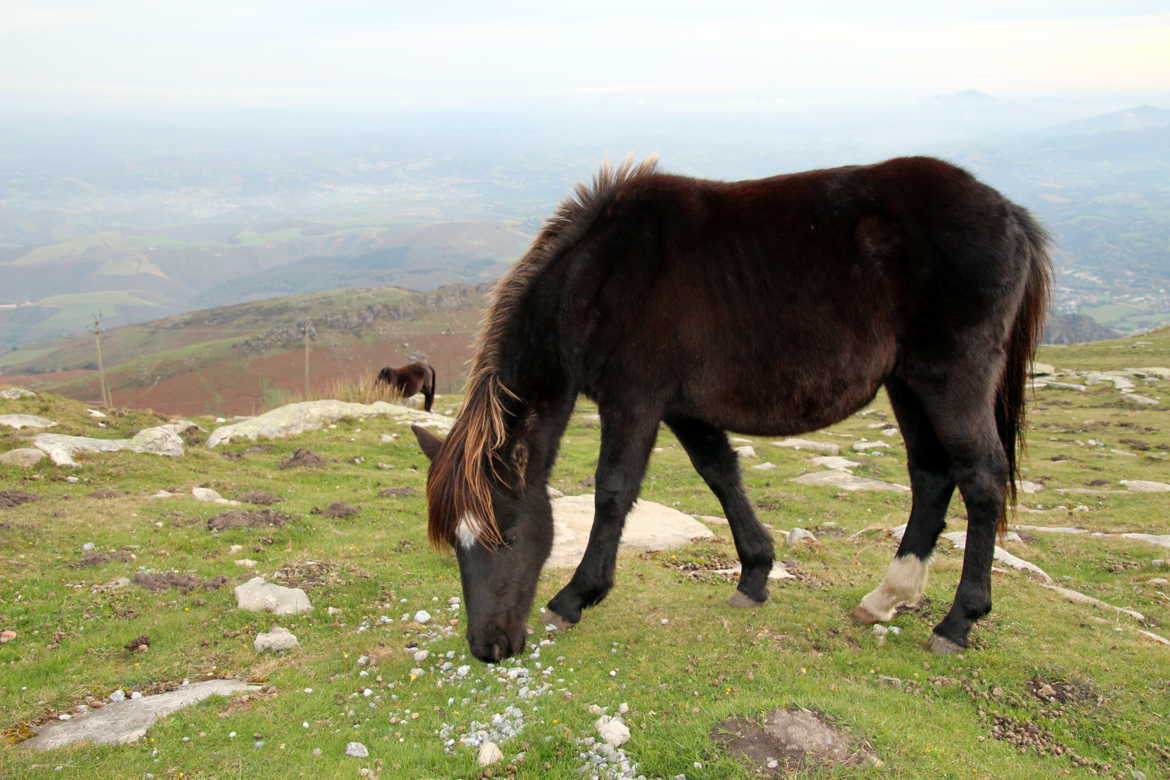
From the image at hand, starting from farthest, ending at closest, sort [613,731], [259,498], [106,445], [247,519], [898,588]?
[106,445]
[259,498]
[247,519]
[898,588]
[613,731]

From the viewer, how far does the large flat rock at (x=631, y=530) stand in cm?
764

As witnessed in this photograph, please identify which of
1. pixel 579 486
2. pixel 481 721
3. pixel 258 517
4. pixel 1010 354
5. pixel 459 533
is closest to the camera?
pixel 481 721

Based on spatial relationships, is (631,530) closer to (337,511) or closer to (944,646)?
(944,646)

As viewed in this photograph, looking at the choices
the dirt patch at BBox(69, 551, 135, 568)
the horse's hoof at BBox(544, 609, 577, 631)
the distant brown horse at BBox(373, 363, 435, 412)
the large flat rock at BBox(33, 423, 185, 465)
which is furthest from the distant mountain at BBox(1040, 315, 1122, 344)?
the dirt patch at BBox(69, 551, 135, 568)

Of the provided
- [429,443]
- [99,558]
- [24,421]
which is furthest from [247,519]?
[24,421]

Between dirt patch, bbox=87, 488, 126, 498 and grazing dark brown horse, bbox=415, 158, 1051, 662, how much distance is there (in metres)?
7.06

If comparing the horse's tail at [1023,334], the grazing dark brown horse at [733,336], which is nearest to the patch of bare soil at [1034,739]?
the grazing dark brown horse at [733,336]

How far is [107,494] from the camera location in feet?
32.6

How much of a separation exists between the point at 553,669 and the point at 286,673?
1952 millimetres

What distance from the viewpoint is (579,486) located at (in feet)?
42.7

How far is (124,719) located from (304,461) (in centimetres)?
905

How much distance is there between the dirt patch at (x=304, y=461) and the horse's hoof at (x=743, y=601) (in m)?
9.16

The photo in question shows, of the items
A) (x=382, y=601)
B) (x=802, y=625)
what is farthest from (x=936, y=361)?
(x=382, y=601)

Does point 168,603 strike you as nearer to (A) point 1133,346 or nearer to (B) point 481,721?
(B) point 481,721
